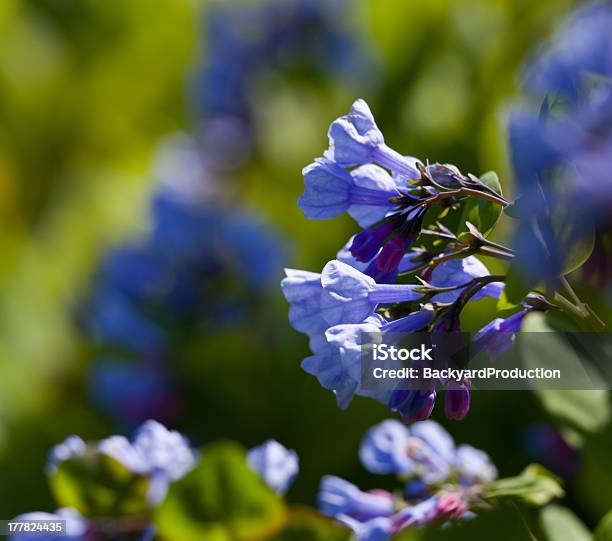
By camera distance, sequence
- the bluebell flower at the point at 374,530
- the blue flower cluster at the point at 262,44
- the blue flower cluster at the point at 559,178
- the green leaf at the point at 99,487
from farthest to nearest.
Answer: the blue flower cluster at the point at 262,44 → the green leaf at the point at 99,487 → the bluebell flower at the point at 374,530 → the blue flower cluster at the point at 559,178

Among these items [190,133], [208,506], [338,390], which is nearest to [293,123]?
[190,133]

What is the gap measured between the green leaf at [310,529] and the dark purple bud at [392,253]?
8.1 inches

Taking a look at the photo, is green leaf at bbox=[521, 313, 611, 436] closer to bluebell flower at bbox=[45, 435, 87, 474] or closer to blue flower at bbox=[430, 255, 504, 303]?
blue flower at bbox=[430, 255, 504, 303]

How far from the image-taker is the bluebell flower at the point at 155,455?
60 centimetres

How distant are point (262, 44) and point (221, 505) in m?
1.39

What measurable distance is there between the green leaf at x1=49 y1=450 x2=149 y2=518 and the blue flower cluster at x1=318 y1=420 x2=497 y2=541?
0.45 ft

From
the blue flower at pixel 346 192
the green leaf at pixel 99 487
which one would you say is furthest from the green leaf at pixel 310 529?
the blue flower at pixel 346 192

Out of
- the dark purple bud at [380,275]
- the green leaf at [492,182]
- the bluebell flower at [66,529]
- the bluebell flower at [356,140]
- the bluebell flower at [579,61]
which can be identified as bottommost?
the bluebell flower at [66,529]

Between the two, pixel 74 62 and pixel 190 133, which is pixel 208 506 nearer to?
pixel 190 133

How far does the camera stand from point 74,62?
7.47ft

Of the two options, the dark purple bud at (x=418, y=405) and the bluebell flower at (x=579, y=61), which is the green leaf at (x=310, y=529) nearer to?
the dark purple bud at (x=418, y=405)

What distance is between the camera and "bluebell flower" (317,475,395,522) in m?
0.59

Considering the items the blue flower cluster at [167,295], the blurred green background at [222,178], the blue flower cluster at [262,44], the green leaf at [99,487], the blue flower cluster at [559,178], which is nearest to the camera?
the blue flower cluster at [559,178]

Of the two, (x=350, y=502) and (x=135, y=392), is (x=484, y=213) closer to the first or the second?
(x=350, y=502)
